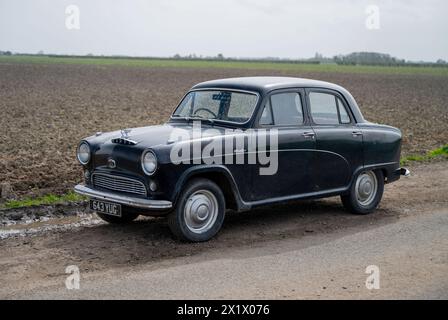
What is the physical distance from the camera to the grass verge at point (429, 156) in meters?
13.2

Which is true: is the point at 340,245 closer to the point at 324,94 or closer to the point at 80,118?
the point at 324,94

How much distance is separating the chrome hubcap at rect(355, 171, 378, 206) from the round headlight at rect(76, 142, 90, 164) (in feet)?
11.7

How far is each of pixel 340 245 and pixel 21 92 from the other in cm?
2837

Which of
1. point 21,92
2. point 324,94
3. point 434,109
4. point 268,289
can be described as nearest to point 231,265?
point 268,289

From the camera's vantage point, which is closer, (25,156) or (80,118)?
(25,156)

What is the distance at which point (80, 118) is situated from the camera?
66.9 ft

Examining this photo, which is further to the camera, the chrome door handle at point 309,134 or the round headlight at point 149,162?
the chrome door handle at point 309,134

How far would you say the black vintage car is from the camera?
6.86 meters

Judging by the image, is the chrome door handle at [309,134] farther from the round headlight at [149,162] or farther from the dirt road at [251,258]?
the round headlight at [149,162]

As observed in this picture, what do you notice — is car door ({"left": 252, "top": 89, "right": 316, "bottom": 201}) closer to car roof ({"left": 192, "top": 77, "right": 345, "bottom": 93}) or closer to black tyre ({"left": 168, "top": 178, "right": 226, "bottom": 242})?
car roof ({"left": 192, "top": 77, "right": 345, "bottom": 93})

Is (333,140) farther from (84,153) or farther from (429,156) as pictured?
(429,156)

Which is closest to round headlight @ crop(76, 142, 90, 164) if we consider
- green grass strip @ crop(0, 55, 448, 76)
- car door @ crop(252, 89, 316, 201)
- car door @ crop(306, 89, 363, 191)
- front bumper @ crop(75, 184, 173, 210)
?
front bumper @ crop(75, 184, 173, 210)

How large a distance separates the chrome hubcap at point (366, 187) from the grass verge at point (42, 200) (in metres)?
3.80

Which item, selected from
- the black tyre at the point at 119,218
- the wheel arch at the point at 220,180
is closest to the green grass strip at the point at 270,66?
the black tyre at the point at 119,218
